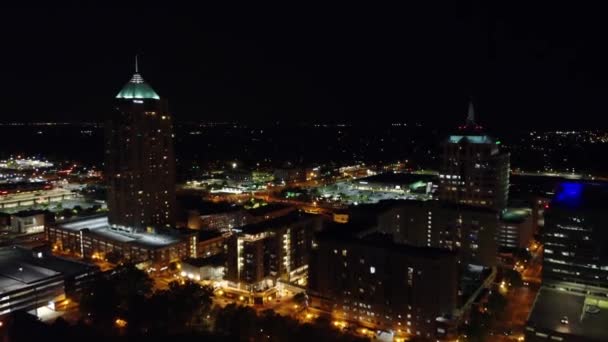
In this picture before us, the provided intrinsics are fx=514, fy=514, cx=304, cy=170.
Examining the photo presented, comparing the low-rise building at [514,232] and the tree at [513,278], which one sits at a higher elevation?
the low-rise building at [514,232]

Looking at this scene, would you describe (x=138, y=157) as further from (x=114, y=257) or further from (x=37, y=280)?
(x=37, y=280)

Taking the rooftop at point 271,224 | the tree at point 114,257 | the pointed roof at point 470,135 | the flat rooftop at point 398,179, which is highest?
the pointed roof at point 470,135

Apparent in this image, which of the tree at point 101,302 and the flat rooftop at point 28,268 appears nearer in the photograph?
the tree at point 101,302

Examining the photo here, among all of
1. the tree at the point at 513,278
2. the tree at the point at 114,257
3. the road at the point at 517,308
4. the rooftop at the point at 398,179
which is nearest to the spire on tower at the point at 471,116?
the road at the point at 517,308

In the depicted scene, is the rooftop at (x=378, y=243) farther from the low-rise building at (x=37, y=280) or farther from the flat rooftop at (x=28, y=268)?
the flat rooftop at (x=28, y=268)

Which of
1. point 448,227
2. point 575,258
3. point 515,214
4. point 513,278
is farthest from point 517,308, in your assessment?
point 515,214

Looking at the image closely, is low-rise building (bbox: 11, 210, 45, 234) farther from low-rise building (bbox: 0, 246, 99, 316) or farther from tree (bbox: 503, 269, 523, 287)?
tree (bbox: 503, 269, 523, 287)
